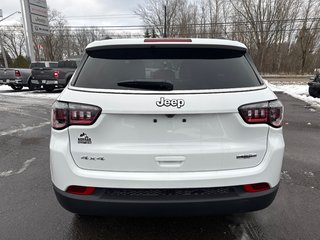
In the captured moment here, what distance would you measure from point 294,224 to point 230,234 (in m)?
0.72

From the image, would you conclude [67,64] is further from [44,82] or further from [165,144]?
[165,144]

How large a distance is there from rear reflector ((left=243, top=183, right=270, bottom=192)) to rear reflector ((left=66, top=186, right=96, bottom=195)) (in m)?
1.22

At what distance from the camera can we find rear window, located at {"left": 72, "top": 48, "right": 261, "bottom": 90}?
2.22 metres

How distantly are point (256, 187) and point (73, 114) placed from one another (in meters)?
1.58

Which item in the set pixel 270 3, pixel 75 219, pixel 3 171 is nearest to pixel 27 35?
pixel 3 171

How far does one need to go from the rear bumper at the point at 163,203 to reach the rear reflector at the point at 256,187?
0.16 feet

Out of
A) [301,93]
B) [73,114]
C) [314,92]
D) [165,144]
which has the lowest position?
[301,93]

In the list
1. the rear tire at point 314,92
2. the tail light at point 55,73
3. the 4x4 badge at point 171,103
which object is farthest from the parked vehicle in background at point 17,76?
the 4x4 badge at point 171,103

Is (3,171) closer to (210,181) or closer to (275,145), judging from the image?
(210,181)

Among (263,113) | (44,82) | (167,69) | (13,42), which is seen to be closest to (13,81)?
(44,82)

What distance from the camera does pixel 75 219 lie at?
2.92 meters

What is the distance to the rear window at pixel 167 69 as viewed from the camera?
2225 mm

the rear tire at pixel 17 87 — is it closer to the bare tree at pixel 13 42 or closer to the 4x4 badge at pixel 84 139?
the 4x4 badge at pixel 84 139

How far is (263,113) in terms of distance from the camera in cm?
Result: 221
